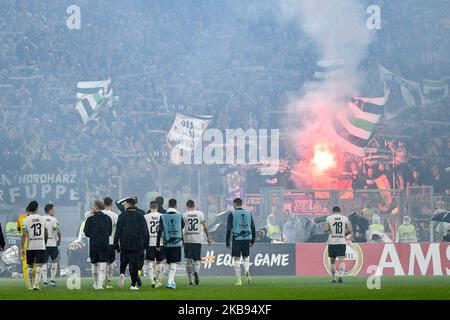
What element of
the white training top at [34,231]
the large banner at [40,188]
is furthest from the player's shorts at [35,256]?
the large banner at [40,188]

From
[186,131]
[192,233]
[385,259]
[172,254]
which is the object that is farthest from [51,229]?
[186,131]

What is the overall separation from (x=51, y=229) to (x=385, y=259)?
11.6 meters

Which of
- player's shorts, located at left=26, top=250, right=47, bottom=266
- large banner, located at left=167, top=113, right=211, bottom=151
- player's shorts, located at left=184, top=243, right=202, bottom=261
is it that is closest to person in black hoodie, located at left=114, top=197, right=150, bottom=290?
player's shorts, located at left=26, top=250, right=47, bottom=266

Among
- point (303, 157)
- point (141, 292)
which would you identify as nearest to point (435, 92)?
point (303, 157)

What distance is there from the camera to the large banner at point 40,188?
146 ft

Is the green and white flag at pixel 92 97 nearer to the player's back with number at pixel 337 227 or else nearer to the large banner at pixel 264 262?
the large banner at pixel 264 262

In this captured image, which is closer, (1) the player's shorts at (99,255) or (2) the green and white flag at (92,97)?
(1) the player's shorts at (99,255)

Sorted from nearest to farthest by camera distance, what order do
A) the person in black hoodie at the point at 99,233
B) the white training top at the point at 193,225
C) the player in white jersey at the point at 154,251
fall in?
1. the person in black hoodie at the point at 99,233
2. the player in white jersey at the point at 154,251
3. the white training top at the point at 193,225

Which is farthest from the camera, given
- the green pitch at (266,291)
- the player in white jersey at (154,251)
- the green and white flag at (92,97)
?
the green and white flag at (92,97)

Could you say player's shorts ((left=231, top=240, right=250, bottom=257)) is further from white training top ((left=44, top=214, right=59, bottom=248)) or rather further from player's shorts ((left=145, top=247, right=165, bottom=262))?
white training top ((left=44, top=214, right=59, bottom=248))

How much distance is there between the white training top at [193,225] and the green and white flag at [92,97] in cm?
2346

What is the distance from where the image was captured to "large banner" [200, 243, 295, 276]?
107 feet

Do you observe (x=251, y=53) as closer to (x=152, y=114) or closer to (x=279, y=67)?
(x=279, y=67)

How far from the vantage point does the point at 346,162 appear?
45188 mm
